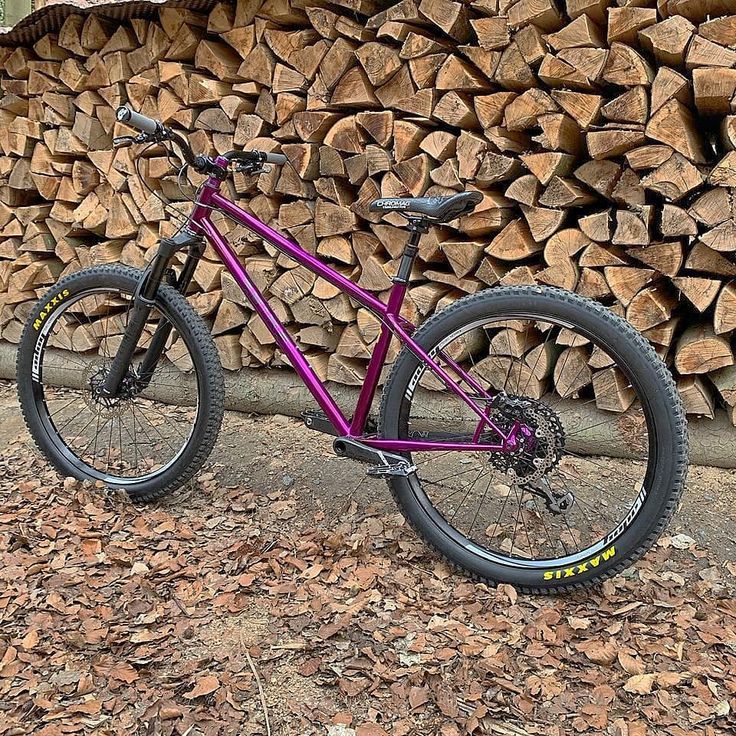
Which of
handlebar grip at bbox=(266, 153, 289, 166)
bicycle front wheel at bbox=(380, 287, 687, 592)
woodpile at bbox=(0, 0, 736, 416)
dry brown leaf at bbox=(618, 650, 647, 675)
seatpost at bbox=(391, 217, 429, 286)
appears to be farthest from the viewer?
handlebar grip at bbox=(266, 153, 289, 166)

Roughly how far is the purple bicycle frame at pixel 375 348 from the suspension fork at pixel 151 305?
0.29 ft

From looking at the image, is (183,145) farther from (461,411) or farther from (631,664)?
(631,664)

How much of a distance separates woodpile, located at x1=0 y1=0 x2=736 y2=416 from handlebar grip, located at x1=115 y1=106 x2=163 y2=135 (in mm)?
754

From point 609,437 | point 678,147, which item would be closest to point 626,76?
point 678,147

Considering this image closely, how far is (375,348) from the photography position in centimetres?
248

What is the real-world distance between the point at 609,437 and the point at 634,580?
750mm

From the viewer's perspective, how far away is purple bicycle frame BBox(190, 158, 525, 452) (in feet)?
7.56

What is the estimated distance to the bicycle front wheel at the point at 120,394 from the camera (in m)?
2.70

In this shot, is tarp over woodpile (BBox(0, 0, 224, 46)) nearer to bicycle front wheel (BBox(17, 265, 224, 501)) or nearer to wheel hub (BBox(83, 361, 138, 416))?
bicycle front wheel (BBox(17, 265, 224, 501))

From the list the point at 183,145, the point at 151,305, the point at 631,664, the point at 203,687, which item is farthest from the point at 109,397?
the point at 631,664

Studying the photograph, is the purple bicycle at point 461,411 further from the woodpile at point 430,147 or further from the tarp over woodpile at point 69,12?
the tarp over woodpile at point 69,12

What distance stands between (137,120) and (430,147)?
1.10 m

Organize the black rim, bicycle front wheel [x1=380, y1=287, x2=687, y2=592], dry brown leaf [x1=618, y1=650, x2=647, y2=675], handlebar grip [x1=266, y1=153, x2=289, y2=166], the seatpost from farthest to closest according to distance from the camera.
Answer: the black rim < handlebar grip [x1=266, y1=153, x2=289, y2=166] < the seatpost < bicycle front wheel [x1=380, y1=287, x2=687, y2=592] < dry brown leaf [x1=618, y1=650, x2=647, y2=675]

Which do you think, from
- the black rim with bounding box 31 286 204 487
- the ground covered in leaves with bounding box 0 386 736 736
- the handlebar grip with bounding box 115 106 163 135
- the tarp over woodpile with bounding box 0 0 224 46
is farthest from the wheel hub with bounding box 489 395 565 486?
the tarp over woodpile with bounding box 0 0 224 46
